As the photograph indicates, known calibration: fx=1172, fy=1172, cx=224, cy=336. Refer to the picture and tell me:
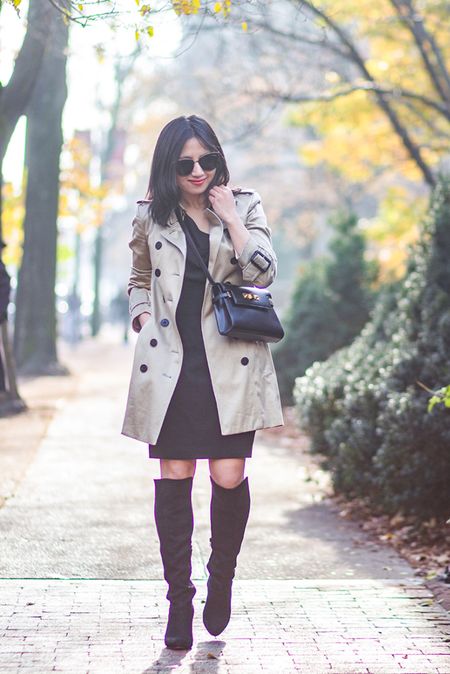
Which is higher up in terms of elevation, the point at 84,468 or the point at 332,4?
the point at 332,4

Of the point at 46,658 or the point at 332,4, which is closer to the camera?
the point at 46,658

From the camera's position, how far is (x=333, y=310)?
13.7 meters

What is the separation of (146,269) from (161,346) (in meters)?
0.45

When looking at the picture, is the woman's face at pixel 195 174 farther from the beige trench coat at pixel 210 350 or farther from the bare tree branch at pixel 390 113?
the bare tree branch at pixel 390 113

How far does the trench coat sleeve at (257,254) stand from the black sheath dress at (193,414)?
0.62 feet

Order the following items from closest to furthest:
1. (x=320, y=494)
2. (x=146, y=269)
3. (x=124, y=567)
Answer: (x=146, y=269) < (x=124, y=567) < (x=320, y=494)

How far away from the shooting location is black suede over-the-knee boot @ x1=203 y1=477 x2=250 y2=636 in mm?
4336

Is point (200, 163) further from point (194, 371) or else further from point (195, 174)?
point (194, 371)

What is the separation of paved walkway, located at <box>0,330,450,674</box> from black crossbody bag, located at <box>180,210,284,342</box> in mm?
1166

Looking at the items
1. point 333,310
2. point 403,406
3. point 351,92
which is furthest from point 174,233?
point 351,92

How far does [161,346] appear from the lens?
427 cm

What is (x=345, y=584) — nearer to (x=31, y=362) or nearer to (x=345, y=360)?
(x=345, y=360)

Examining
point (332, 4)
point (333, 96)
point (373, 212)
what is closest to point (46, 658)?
point (333, 96)

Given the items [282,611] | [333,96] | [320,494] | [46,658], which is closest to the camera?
[46,658]
